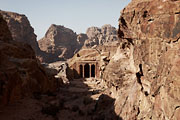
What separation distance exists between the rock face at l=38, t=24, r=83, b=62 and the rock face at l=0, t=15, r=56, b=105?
6195 centimetres

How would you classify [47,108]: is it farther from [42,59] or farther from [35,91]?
[42,59]

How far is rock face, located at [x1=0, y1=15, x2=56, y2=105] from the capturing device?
40.8ft

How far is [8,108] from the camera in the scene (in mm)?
11992

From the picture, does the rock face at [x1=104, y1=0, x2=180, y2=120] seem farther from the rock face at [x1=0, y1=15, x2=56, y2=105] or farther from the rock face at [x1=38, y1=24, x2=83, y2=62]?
the rock face at [x1=38, y1=24, x2=83, y2=62]

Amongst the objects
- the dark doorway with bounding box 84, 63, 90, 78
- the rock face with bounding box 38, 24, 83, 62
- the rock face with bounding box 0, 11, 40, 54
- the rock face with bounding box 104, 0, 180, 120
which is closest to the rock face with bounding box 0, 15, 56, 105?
the rock face with bounding box 104, 0, 180, 120

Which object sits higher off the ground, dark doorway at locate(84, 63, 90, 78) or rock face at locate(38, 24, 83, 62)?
rock face at locate(38, 24, 83, 62)

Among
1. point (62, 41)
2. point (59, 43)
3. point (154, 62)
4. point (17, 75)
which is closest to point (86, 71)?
point (17, 75)

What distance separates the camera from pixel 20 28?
2628 inches

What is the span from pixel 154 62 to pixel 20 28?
69558 millimetres

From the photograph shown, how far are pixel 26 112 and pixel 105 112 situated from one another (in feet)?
21.6

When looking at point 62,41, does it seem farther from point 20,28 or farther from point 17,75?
point 17,75

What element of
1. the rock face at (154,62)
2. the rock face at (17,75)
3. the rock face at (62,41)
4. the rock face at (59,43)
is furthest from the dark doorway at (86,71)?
the rock face at (59,43)

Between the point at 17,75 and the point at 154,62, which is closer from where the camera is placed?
the point at 154,62

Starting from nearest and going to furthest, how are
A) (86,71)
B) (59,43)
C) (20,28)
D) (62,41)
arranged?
1. (86,71)
2. (20,28)
3. (59,43)
4. (62,41)
